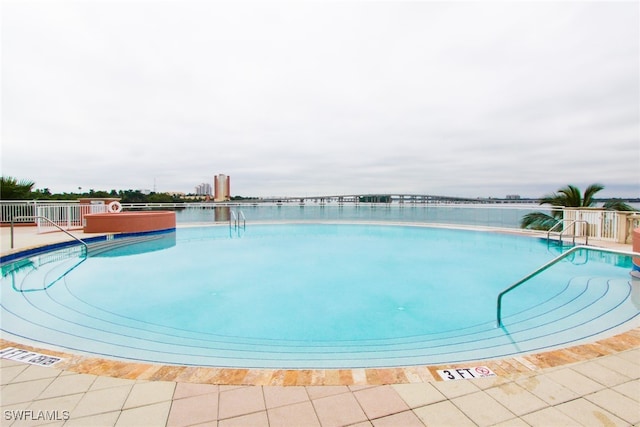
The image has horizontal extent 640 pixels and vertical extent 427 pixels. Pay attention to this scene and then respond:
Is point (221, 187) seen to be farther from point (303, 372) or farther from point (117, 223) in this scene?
point (303, 372)

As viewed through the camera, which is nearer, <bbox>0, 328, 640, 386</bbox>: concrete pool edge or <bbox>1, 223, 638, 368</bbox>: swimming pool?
<bbox>0, 328, 640, 386</bbox>: concrete pool edge

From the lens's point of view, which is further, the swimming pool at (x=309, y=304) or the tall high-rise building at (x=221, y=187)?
the tall high-rise building at (x=221, y=187)

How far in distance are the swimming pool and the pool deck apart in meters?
0.63

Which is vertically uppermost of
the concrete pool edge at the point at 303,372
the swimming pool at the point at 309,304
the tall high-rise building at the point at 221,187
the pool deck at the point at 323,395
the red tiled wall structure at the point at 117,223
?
the tall high-rise building at the point at 221,187

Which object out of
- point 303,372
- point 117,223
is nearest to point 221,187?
point 117,223

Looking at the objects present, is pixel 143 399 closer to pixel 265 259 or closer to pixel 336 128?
pixel 265 259

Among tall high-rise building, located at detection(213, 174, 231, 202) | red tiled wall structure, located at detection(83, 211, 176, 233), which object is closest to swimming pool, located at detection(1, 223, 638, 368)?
red tiled wall structure, located at detection(83, 211, 176, 233)

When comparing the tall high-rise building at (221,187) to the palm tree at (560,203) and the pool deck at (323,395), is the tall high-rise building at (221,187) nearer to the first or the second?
the palm tree at (560,203)

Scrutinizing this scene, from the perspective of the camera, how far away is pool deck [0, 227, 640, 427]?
5.13ft

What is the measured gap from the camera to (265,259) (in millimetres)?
7566

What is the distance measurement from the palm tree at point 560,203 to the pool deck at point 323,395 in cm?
1171

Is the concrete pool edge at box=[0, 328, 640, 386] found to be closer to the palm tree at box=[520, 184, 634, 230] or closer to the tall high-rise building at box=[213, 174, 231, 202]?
the palm tree at box=[520, 184, 634, 230]

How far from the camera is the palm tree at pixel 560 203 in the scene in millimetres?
11430

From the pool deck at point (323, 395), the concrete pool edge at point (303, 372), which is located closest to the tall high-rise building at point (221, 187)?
the concrete pool edge at point (303, 372)
